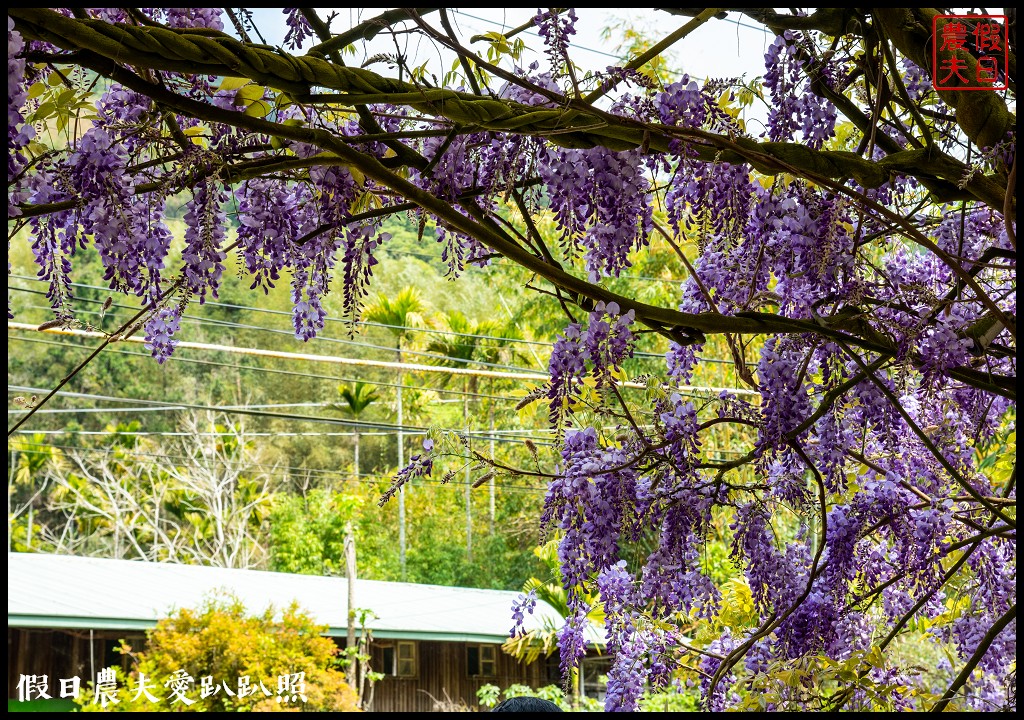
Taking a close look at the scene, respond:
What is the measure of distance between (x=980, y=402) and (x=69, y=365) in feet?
57.4

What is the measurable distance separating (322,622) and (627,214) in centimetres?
772

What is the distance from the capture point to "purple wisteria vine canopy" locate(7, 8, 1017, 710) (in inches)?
39.8

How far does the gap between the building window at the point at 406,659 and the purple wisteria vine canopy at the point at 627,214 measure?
7.83 meters

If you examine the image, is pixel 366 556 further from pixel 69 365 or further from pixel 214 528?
pixel 69 365

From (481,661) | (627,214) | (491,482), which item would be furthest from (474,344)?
(627,214)

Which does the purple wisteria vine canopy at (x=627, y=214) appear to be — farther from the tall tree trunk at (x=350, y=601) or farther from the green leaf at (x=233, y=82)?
the tall tree trunk at (x=350, y=601)

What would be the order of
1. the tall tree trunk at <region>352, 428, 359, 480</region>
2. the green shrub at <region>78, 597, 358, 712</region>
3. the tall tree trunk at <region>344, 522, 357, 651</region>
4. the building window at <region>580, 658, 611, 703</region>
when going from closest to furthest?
the green shrub at <region>78, 597, 358, 712</region> < the tall tree trunk at <region>344, 522, 357, 651</region> < the building window at <region>580, 658, 611, 703</region> < the tall tree trunk at <region>352, 428, 359, 480</region>

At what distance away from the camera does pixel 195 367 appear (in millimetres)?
18531

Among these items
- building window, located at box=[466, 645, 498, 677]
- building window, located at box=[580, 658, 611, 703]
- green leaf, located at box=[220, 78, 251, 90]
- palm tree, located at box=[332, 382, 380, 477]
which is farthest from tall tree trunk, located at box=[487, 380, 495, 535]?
green leaf, located at box=[220, 78, 251, 90]

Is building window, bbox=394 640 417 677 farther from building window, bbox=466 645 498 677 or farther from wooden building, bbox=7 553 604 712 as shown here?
building window, bbox=466 645 498 677

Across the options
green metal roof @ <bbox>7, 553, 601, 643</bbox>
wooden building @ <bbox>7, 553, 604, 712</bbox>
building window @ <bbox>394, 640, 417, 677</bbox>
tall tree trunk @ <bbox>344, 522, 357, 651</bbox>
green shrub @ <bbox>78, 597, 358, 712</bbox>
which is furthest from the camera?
building window @ <bbox>394, 640, 417, 677</bbox>

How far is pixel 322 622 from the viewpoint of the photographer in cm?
856

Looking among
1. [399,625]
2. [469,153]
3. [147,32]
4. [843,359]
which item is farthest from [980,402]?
[399,625]

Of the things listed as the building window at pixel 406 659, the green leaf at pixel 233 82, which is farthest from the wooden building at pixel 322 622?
the green leaf at pixel 233 82
